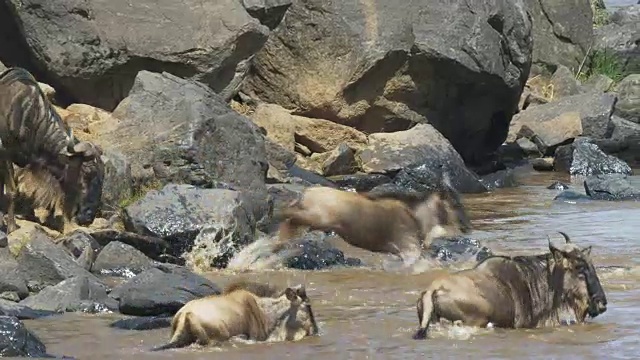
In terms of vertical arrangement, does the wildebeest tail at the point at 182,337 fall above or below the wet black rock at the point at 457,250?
above

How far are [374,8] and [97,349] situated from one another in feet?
35.2

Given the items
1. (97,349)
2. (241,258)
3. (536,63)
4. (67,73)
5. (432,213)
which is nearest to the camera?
(97,349)

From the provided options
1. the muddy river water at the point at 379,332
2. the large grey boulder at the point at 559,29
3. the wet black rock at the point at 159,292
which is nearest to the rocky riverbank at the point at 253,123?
the wet black rock at the point at 159,292

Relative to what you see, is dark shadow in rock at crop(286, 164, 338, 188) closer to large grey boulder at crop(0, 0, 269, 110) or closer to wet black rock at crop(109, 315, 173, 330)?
large grey boulder at crop(0, 0, 269, 110)

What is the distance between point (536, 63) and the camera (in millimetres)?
24719

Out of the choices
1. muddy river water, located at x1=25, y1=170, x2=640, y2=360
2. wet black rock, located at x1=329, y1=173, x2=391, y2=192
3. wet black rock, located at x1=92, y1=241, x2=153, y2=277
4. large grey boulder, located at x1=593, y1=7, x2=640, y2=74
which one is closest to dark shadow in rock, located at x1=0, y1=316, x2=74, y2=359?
muddy river water, located at x1=25, y1=170, x2=640, y2=360

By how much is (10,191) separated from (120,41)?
4.30m

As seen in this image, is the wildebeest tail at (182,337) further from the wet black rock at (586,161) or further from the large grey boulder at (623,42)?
the large grey boulder at (623,42)

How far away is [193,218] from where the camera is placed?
36.1 ft

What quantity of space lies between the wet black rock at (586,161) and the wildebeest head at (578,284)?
11036mm

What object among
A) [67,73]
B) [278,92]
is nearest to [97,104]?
[67,73]

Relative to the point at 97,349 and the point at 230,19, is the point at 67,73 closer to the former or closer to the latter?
the point at 230,19

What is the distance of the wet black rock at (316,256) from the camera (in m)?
10.6

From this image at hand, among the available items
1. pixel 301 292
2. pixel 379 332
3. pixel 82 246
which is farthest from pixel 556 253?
pixel 82 246
